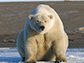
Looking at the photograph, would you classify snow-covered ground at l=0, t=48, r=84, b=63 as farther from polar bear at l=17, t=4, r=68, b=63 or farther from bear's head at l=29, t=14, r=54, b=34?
bear's head at l=29, t=14, r=54, b=34

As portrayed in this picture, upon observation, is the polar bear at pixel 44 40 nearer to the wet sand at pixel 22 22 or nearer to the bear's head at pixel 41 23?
the bear's head at pixel 41 23

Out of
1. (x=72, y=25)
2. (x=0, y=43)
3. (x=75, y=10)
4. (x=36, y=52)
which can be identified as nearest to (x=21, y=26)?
(x=72, y=25)

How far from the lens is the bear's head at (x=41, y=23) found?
3.52m

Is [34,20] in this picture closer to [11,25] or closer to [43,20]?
[43,20]

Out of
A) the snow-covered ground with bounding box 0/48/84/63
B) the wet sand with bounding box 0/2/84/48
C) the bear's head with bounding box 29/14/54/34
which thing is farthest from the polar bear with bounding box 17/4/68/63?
the wet sand with bounding box 0/2/84/48

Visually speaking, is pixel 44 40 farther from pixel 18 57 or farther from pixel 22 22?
pixel 22 22

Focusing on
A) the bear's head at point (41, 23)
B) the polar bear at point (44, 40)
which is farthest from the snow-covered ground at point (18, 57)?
the bear's head at point (41, 23)

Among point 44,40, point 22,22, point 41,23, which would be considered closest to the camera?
point 41,23

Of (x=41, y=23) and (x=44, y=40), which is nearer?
(x=41, y=23)

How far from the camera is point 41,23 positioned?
3.53 metres

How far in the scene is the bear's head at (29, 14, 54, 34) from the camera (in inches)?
139

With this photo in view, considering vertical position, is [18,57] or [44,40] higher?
[44,40]

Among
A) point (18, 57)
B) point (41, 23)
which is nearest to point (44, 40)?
point (41, 23)

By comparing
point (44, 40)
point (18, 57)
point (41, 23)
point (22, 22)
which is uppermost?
point (41, 23)
